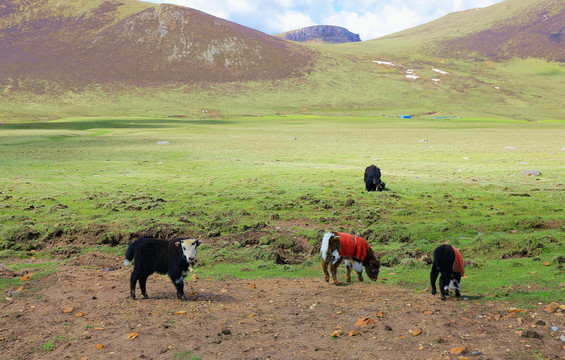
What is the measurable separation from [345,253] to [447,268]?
8.62ft

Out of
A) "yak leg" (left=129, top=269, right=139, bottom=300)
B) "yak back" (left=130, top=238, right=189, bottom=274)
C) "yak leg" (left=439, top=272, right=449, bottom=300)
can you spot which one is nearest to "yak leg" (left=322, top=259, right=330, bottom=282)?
"yak leg" (left=439, top=272, right=449, bottom=300)

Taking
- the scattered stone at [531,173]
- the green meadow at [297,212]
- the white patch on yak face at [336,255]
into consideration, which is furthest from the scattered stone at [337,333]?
the scattered stone at [531,173]

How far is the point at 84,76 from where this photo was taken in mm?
175750

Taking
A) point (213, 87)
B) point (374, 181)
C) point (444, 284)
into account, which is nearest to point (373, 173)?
point (374, 181)

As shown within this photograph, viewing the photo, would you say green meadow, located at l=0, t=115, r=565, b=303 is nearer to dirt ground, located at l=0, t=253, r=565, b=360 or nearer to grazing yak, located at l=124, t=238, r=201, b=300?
dirt ground, located at l=0, t=253, r=565, b=360

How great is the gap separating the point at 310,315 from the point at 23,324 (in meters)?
6.06

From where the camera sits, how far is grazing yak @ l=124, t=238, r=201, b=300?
10094mm

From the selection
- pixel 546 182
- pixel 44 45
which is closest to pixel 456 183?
pixel 546 182

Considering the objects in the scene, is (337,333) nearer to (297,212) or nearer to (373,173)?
(297,212)

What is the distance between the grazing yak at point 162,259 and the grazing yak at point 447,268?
550 cm

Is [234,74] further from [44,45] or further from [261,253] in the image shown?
[261,253]

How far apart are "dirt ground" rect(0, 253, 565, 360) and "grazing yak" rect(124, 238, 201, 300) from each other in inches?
19.7

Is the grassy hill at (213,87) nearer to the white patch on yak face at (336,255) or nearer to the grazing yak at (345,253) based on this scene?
the grazing yak at (345,253)

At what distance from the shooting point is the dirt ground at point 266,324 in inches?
297
